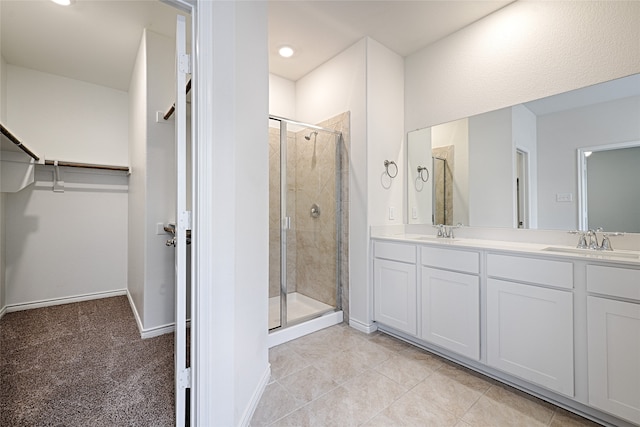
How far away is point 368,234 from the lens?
101 inches

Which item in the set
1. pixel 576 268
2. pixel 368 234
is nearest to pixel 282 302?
pixel 368 234

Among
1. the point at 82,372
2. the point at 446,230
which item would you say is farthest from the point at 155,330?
the point at 446,230

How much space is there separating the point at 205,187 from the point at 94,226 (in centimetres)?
314

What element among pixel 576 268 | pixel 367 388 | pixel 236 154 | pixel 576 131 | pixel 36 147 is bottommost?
pixel 367 388

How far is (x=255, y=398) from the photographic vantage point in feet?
5.19

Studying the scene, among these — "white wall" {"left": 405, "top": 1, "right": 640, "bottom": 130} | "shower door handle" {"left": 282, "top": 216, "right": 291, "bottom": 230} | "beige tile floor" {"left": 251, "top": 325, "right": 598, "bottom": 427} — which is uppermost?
"white wall" {"left": 405, "top": 1, "right": 640, "bottom": 130}

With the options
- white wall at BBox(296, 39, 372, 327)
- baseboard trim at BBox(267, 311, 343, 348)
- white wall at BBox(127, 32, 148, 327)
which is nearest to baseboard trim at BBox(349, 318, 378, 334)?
white wall at BBox(296, 39, 372, 327)

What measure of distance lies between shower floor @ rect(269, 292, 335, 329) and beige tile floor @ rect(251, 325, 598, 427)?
1.02ft

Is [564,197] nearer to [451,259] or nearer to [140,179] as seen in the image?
[451,259]

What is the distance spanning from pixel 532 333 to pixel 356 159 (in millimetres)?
1810

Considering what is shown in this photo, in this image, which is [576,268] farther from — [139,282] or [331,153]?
[139,282]

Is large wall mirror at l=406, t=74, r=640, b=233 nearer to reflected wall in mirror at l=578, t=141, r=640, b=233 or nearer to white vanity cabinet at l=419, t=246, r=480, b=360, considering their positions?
reflected wall in mirror at l=578, t=141, r=640, b=233

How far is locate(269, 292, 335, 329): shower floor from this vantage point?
2514mm

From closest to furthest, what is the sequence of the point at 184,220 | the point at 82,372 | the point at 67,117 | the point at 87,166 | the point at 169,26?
the point at 184,220, the point at 82,372, the point at 169,26, the point at 87,166, the point at 67,117
